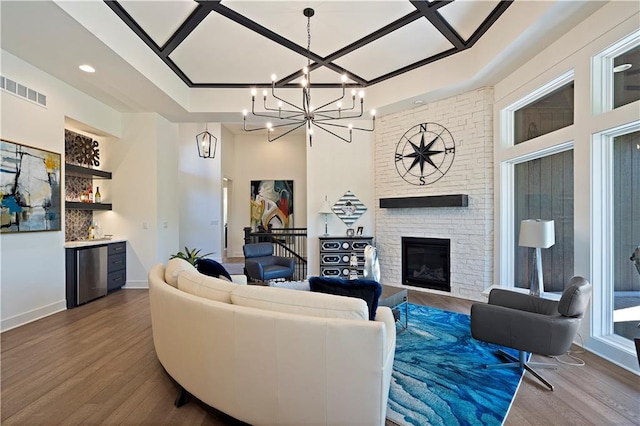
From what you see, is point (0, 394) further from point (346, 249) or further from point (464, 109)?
point (464, 109)

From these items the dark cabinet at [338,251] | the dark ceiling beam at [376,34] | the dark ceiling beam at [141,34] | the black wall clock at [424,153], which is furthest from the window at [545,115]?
the dark ceiling beam at [141,34]

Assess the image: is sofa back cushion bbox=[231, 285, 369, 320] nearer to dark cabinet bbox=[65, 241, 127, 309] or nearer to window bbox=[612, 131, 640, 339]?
window bbox=[612, 131, 640, 339]

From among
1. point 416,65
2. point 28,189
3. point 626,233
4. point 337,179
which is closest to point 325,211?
point 337,179

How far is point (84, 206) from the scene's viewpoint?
523cm

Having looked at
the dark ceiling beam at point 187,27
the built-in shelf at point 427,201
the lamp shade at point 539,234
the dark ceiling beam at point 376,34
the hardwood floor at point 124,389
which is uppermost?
the dark ceiling beam at point 376,34

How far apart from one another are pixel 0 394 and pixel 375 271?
3.35 m

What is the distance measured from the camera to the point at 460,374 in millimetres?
2635

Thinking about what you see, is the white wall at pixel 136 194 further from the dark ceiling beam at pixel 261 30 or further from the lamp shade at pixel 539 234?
the lamp shade at pixel 539 234

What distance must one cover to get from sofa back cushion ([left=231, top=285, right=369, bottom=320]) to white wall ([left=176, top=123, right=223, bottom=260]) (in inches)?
296

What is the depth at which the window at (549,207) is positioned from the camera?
368 cm

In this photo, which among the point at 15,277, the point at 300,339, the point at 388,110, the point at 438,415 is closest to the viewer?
the point at 300,339

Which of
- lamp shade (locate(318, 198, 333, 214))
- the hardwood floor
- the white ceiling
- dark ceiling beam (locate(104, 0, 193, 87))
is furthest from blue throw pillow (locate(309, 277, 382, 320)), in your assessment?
lamp shade (locate(318, 198, 333, 214))

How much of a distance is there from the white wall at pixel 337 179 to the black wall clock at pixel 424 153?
2.45 feet

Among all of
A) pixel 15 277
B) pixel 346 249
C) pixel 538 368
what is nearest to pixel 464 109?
pixel 346 249
